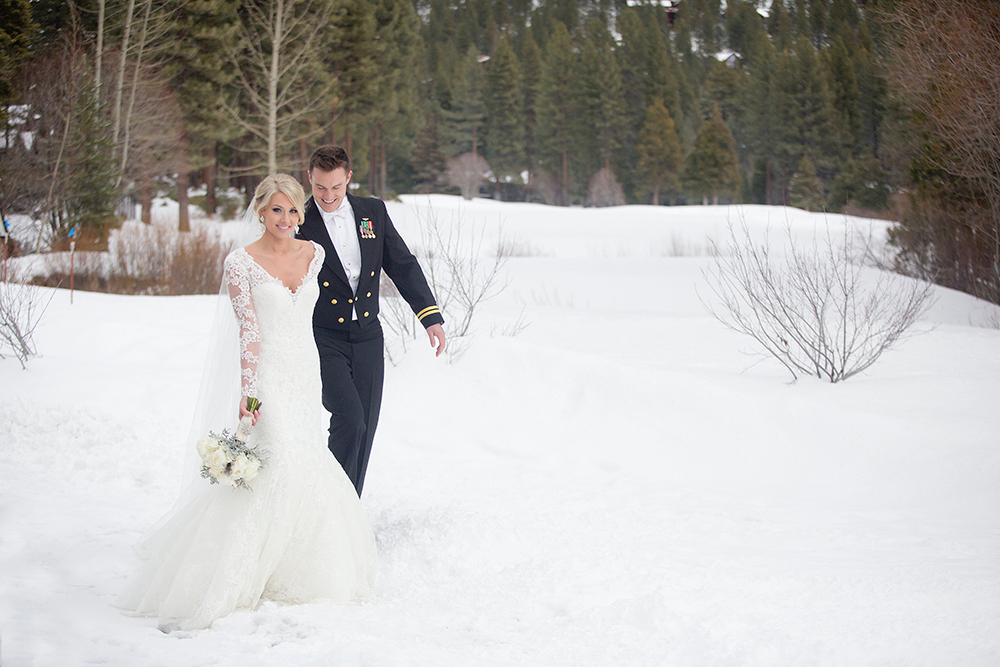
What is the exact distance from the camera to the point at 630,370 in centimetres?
731

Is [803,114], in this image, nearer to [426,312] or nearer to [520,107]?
[520,107]

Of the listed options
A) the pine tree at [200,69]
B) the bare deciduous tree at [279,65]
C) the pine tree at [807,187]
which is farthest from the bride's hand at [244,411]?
the pine tree at [807,187]

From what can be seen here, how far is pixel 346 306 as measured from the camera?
3.95 metres

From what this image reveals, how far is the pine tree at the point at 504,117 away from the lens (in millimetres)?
55156

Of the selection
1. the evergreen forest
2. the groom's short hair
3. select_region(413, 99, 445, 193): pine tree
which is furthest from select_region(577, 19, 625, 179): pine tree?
the groom's short hair

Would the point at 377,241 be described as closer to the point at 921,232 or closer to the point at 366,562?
the point at 366,562

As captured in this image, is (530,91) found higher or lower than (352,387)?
higher

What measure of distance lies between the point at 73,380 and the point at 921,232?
13594 mm

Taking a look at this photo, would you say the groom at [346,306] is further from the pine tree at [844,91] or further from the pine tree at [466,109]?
the pine tree at [466,109]

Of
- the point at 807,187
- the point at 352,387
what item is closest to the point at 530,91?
the point at 807,187

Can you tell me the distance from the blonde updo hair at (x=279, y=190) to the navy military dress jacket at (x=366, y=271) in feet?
1.56

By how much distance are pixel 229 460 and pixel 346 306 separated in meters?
1.07

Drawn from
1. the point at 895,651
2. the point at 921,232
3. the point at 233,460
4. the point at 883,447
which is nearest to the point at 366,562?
the point at 233,460

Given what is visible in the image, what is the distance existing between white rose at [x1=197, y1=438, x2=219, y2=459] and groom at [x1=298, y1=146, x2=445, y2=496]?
2.58 feet
